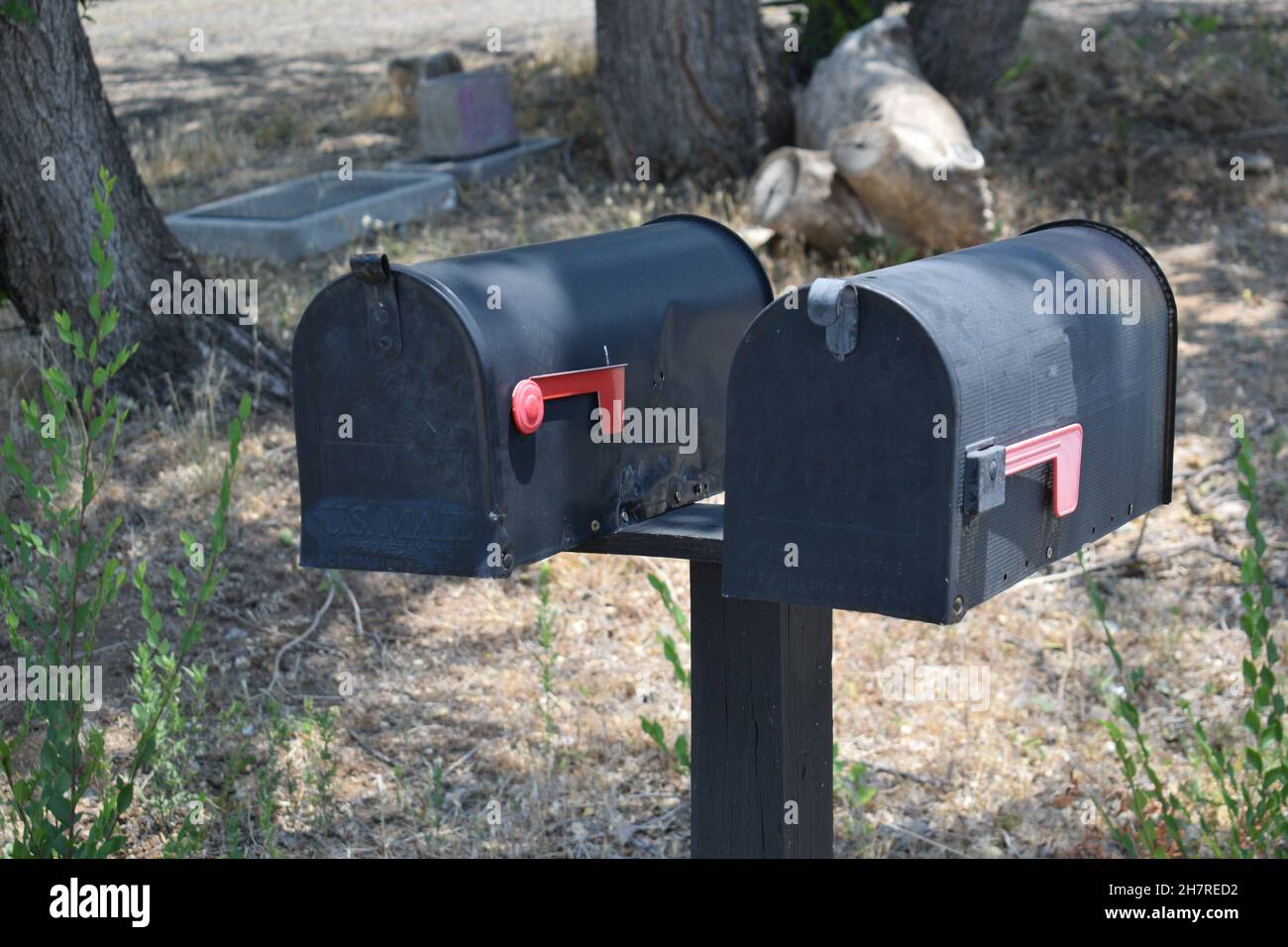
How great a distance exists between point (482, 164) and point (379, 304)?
689 centimetres

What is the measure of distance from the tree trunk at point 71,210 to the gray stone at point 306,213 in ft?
7.18

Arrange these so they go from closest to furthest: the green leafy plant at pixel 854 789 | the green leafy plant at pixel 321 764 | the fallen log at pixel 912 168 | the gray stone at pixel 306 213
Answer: the green leafy plant at pixel 854 789
the green leafy plant at pixel 321 764
the fallen log at pixel 912 168
the gray stone at pixel 306 213

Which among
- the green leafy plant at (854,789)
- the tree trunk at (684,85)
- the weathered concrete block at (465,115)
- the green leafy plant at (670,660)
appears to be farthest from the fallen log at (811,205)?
the green leafy plant at (670,660)

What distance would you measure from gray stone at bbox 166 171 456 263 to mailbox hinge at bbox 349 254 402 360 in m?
5.20

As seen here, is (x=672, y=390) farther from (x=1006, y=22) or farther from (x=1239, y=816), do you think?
(x=1006, y=22)

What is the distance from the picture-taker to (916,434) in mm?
1884

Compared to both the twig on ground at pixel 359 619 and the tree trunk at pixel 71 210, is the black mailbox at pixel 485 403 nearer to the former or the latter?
the twig on ground at pixel 359 619

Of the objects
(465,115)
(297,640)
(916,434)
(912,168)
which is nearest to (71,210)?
(297,640)

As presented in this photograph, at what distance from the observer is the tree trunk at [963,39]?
823 cm

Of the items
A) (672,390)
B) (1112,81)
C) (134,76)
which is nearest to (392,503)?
(672,390)

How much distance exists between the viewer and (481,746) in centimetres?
386

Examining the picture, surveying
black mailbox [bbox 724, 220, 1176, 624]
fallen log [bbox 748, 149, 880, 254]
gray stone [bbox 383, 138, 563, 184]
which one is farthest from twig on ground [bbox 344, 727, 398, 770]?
gray stone [bbox 383, 138, 563, 184]

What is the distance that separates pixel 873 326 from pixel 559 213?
611 cm

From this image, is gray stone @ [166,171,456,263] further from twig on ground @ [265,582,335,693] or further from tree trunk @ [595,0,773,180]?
twig on ground @ [265,582,335,693]
